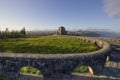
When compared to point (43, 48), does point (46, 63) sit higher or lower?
lower

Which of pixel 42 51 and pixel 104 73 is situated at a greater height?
pixel 42 51

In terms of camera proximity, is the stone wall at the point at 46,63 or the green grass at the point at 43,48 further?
the green grass at the point at 43,48

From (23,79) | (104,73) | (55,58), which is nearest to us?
(55,58)

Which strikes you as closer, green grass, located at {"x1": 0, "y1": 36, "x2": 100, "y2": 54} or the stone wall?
the stone wall

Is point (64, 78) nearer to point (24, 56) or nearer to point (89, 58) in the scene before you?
point (89, 58)

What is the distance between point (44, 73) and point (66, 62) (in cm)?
204

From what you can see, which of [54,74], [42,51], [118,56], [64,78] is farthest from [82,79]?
[118,56]

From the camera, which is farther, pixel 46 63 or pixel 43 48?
pixel 43 48

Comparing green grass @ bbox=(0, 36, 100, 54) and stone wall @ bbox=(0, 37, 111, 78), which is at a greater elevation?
green grass @ bbox=(0, 36, 100, 54)

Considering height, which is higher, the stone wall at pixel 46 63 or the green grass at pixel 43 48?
the green grass at pixel 43 48

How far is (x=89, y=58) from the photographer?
1299cm

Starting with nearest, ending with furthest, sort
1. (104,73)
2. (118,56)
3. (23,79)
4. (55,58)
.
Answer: (55,58)
(23,79)
(104,73)
(118,56)

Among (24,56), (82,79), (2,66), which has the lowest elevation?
(82,79)

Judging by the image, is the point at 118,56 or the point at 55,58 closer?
the point at 55,58
